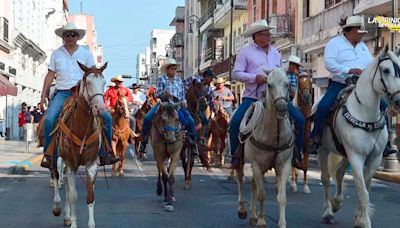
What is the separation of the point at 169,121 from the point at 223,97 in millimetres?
7233

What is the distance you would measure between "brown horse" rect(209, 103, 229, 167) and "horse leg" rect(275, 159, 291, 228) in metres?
9.14

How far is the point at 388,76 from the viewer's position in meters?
7.84

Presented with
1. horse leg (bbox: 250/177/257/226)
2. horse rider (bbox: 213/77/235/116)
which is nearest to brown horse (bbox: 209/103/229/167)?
horse rider (bbox: 213/77/235/116)

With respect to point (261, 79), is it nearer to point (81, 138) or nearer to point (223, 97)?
point (81, 138)

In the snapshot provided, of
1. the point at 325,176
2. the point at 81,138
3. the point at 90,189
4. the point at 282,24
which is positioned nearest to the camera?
the point at 90,189

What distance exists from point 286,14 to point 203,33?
30348 mm

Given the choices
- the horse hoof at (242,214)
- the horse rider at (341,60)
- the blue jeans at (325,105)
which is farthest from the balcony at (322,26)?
the horse hoof at (242,214)

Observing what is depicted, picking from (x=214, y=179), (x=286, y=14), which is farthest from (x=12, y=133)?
(x=214, y=179)

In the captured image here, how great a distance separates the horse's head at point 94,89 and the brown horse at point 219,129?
9.40 m

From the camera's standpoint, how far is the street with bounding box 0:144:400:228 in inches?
371

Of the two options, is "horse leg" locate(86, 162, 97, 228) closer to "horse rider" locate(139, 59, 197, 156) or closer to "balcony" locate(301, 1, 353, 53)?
"horse rider" locate(139, 59, 197, 156)

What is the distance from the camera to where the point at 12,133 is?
40688mm

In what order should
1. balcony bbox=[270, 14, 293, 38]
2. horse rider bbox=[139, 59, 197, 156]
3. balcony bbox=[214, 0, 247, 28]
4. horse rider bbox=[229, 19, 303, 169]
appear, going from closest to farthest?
horse rider bbox=[229, 19, 303, 169] < horse rider bbox=[139, 59, 197, 156] < balcony bbox=[270, 14, 293, 38] < balcony bbox=[214, 0, 247, 28]

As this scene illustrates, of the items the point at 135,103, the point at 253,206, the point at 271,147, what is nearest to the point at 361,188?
the point at 271,147
